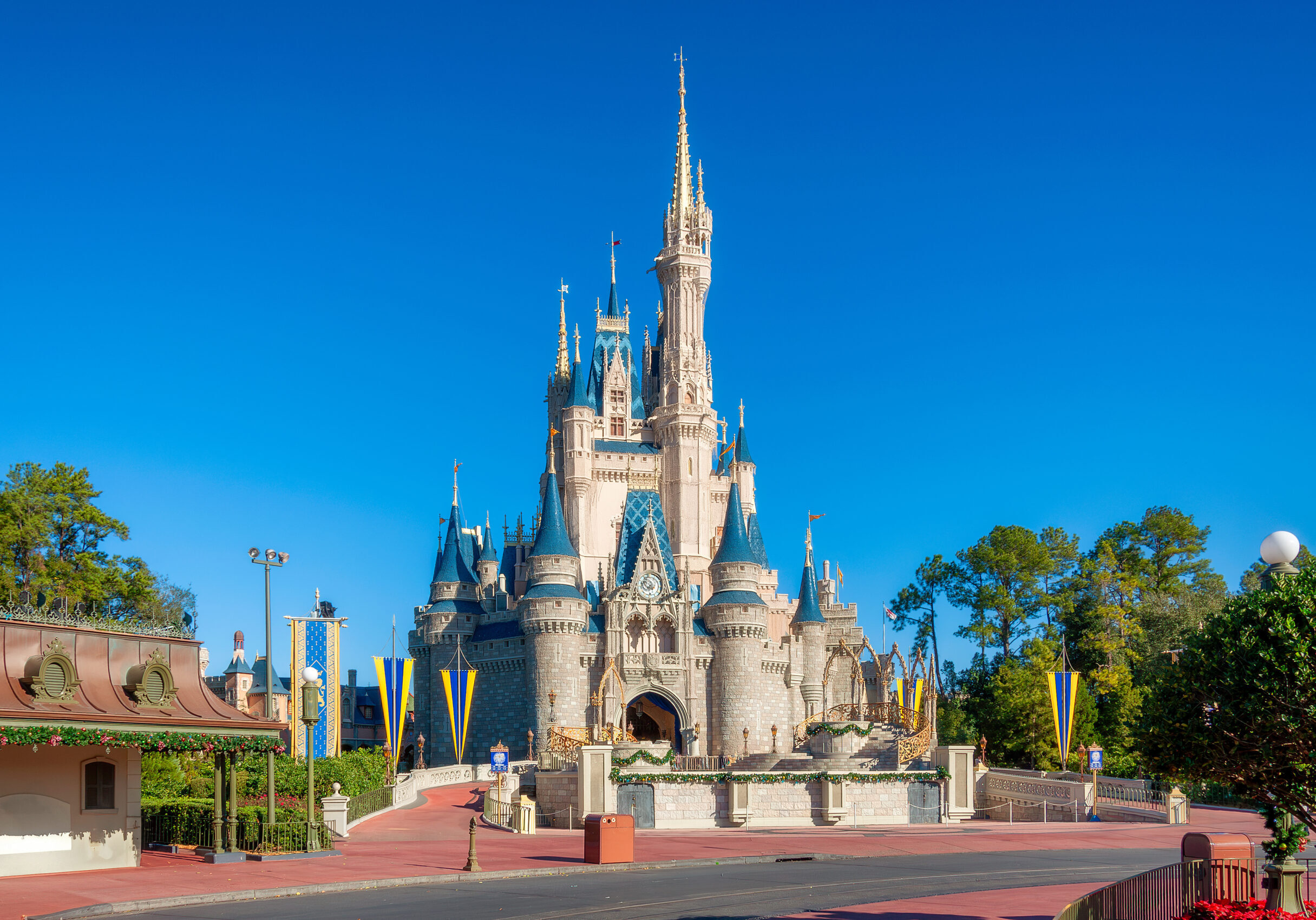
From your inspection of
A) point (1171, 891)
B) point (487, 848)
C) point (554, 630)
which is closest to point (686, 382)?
point (554, 630)

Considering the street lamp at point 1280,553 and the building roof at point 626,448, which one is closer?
the street lamp at point 1280,553

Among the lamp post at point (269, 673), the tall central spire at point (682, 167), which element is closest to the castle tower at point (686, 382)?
the tall central spire at point (682, 167)

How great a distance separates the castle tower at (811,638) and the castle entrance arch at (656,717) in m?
7.63

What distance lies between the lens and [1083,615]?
72.2 meters

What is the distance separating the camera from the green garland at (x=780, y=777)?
121ft

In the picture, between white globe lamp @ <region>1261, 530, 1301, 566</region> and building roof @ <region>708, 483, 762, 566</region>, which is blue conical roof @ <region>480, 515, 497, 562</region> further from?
white globe lamp @ <region>1261, 530, 1301, 566</region>

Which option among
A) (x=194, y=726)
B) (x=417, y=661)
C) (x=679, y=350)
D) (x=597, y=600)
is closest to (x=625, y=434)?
(x=679, y=350)

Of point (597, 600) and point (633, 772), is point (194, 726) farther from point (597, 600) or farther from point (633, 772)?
point (597, 600)

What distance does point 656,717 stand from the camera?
74.1m

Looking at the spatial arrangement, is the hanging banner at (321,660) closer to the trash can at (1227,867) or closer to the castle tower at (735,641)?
the castle tower at (735,641)

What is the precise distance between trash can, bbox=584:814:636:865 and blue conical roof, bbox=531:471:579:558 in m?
43.6

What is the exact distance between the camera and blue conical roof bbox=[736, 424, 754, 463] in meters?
84.5

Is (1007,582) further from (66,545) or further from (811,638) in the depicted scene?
→ (66,545)

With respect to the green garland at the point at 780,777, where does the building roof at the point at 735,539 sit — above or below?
above
